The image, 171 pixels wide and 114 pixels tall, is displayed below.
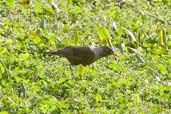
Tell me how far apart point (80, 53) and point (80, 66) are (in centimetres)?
16

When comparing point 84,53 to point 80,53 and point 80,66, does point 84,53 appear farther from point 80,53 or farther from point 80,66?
point 80,66

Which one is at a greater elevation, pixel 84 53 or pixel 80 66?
pixel 84 53

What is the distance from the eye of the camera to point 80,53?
27.0 feet

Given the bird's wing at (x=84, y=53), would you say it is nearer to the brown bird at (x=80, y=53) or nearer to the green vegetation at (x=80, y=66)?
the brown bird at (x=80, y=53)

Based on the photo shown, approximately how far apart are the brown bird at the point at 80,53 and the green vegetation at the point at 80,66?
95 mm

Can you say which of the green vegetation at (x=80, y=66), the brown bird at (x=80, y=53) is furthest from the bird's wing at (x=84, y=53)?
the green vegetation at (x=80, y=66)

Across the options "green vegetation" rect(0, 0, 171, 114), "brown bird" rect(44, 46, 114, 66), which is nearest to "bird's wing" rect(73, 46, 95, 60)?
"brown bird" rect(44, 46, 114, 66)

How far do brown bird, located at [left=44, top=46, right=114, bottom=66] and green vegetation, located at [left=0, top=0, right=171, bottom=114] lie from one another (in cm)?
9

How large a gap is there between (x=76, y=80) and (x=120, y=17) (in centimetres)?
246

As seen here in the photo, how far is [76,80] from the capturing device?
7973mm

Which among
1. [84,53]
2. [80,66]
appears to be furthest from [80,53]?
[80,66]

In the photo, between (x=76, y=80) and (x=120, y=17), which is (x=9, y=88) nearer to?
(x=76, y=80)

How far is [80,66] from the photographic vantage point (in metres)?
8.17

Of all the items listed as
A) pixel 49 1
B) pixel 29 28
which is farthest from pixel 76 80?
pixel 49 1
